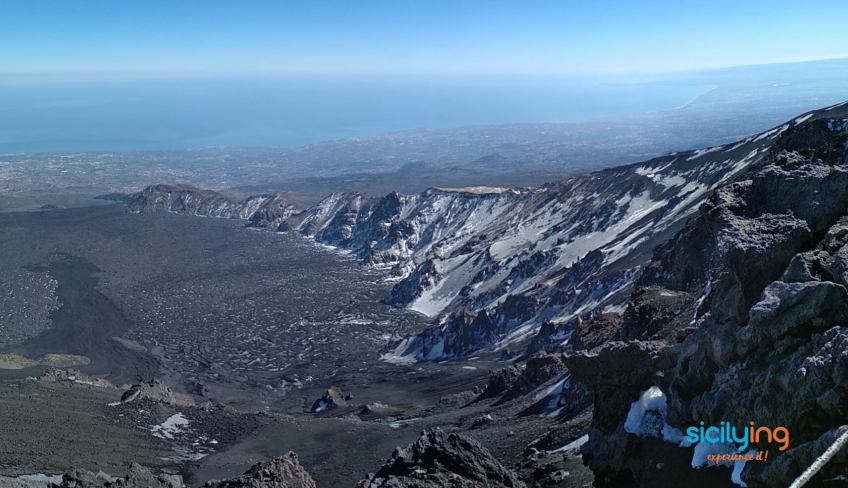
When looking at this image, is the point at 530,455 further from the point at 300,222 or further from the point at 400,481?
the point at 300,222

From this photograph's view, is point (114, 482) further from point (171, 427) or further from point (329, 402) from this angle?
point (329, 402)

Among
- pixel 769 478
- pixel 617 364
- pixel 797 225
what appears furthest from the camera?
pixel 617 364

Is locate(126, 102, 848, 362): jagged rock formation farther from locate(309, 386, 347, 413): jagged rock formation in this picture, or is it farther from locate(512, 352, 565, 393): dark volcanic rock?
locate(309, 386, 347, 413): jagged rock formation

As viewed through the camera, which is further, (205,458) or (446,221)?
(446,221)

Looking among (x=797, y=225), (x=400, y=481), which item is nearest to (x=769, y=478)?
(x=797, y=225)

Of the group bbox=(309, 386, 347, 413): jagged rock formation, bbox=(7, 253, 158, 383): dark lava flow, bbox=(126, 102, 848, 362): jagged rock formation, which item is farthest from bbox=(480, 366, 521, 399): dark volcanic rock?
bbox=(7, 253, 158, 383): dark lava flow

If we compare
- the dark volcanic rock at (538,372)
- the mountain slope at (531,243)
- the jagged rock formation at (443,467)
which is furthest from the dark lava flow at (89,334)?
the jagged rock formation at (443,467)

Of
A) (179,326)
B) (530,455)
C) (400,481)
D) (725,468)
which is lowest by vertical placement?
(179,326)
